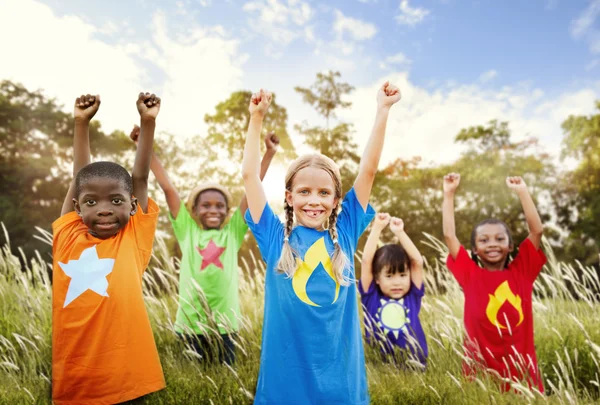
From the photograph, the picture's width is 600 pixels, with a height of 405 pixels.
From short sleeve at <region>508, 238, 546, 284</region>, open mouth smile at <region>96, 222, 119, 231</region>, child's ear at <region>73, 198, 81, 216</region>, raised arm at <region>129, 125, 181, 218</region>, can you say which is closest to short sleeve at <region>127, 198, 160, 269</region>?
open mouth smile at <region>96, 222, 119, 231</region>

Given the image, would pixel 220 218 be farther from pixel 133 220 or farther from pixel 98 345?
pixel 98 345

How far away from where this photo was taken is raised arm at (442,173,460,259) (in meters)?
3.39

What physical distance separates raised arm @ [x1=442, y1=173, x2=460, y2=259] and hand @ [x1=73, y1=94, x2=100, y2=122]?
2383 millimetres

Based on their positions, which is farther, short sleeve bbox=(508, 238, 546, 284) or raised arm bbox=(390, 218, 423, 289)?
raised arm bbox=(390, 218, 423, 289)

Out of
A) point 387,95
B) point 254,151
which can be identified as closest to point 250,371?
point 254,151

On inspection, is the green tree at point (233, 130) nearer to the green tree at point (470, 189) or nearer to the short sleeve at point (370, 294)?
the green tree at point (470, 189)

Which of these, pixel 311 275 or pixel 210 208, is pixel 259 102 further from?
pixel 210 208

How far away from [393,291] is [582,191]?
16280 mm

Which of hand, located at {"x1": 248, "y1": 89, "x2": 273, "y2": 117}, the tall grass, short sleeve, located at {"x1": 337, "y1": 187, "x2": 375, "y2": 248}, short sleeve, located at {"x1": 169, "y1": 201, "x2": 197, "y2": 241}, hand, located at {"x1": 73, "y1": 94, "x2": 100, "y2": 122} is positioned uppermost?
hand, located at {"x1": 73, "y1": 94, "x2": 100, "y2": 122}

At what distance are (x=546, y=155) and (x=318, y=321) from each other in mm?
17420

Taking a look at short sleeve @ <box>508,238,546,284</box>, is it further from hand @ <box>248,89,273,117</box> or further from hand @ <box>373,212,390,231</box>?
hand @ <box>248,89,273,117</box>

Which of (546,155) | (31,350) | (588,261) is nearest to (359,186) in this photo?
(31,350)

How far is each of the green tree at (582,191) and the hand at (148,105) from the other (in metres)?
15.8

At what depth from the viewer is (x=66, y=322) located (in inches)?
85.8
